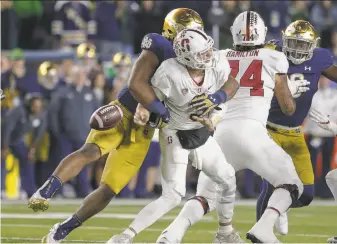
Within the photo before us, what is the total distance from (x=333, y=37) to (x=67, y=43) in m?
3.47

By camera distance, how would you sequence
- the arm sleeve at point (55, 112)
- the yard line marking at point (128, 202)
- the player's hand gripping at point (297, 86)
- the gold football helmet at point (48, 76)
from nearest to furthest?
the player's hand gripping at point (297, 86)
the yard line marking at point (128, 202)
the arm sleeve at point (55, 112)
the gold football helmet at point (48, 76)

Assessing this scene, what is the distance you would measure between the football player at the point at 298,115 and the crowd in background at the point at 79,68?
5.21 meters

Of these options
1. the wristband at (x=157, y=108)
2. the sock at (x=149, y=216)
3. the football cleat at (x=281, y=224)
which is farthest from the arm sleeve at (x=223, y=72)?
the football cleat at (x=281, y=224)

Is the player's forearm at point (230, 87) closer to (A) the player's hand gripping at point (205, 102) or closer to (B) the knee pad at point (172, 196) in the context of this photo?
(A) the player's hand gripping at point (205, 102)

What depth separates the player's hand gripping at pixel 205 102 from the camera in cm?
740

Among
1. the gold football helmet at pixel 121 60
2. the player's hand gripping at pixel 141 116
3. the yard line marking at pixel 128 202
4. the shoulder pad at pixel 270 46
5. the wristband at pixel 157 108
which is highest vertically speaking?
the shoulder pad at pixel 270 46

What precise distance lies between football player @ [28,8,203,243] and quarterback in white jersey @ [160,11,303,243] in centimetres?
A: 39

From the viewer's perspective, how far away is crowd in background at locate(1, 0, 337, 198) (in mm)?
13539

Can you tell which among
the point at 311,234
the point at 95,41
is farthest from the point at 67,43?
the point at 311,234

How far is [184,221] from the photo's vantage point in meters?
7.48

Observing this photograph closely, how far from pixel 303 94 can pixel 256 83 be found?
72cm

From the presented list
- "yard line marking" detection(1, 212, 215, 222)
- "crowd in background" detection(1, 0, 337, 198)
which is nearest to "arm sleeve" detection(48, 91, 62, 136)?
"crowd in background" detection(1, 0, 337, 198)

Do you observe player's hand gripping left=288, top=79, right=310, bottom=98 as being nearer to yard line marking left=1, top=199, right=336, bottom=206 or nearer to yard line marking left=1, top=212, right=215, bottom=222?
yard line marking left=1, top=212, right=215, bottom=222

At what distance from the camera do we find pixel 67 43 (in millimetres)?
15438
